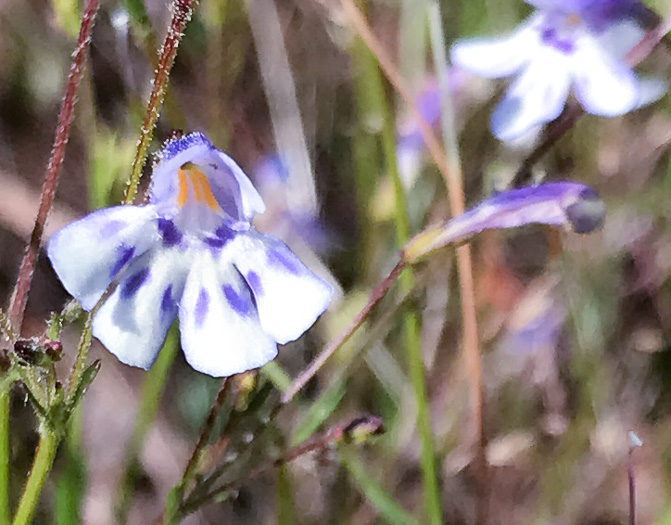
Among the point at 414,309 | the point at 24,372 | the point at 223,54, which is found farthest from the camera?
the point at 223,54

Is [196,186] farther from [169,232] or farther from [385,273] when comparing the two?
[385,273]

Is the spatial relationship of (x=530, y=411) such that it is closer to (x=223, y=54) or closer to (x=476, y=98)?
(x=476, y=98)

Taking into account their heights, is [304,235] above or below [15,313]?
below

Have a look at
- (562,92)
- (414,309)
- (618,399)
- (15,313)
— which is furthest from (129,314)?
(618,399)

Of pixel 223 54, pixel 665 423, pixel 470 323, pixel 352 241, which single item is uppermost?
pixel 223 54

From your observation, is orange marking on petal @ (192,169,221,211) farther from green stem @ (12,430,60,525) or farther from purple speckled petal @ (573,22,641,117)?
purple speckled petal @ (573,22,641,117)

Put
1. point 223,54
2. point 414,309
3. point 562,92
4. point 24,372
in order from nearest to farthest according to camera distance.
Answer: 1. point 24,372
2. point 414,309
3. point 562,92
4. point 223,54

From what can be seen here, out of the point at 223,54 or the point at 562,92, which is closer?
the point at 562,92

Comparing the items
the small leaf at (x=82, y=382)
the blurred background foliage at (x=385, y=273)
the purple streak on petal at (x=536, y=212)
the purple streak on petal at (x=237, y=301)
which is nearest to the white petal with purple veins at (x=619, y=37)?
the blurred background foliage at (x=385, y=273)
